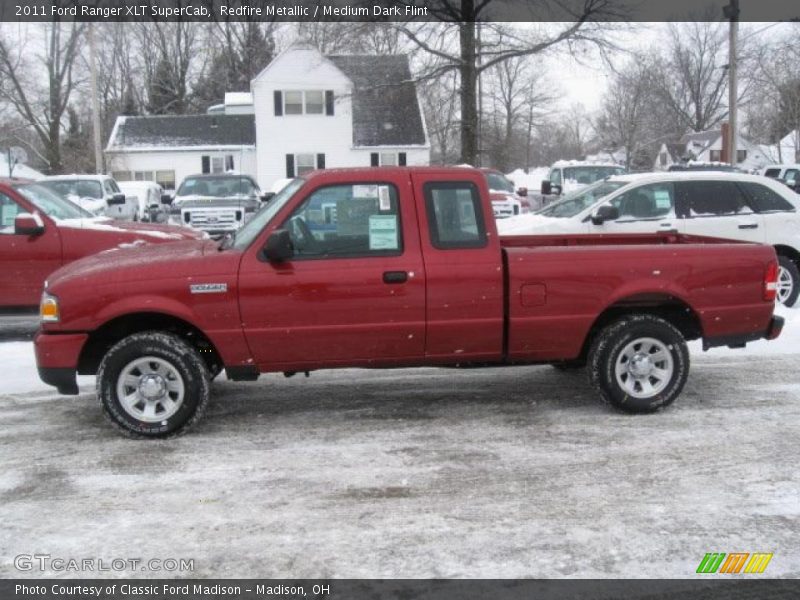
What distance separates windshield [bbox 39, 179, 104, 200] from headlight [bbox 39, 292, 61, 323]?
15193 mm

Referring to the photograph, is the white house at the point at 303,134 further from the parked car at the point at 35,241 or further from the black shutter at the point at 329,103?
the parked car at the point at 35,241

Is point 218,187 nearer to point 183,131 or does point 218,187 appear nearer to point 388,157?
point 388,157

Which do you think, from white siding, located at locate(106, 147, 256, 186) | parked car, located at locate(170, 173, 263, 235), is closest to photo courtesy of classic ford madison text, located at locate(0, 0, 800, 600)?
parked car, located at locate(170, 173, 263, 235)

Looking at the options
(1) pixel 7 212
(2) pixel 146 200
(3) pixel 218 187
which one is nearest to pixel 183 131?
(2) pixel 146 200

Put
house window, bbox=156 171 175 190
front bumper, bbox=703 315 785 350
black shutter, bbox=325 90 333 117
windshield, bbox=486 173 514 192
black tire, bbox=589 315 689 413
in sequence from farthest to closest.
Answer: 1. house window, bbox=156 171 175 190
2. black shutter, bbox=325 90 333 117
3. windshield, bbox=486 173 514 192
4. front bumper, bbox=703 315 785 350
5. black tire, bbox=589 315 689 413

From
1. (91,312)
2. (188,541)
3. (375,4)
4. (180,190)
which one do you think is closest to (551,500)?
(188,541)

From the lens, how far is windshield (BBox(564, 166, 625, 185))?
78.5 ft

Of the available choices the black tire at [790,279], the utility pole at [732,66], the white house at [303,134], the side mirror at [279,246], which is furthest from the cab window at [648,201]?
the white house at [303,134]

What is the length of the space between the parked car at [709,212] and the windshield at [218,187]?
31.1ft

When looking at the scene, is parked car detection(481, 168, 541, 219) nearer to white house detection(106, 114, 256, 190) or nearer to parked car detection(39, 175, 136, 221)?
parked car detection(39, 175, 136, 221)

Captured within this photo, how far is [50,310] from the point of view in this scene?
569 cm

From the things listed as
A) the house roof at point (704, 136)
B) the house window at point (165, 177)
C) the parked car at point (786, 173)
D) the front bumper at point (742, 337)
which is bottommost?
the front bumper at point (742, 337)

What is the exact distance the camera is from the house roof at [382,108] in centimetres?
4009

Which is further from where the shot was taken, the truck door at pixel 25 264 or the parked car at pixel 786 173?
the parked car at pixel 786 173
